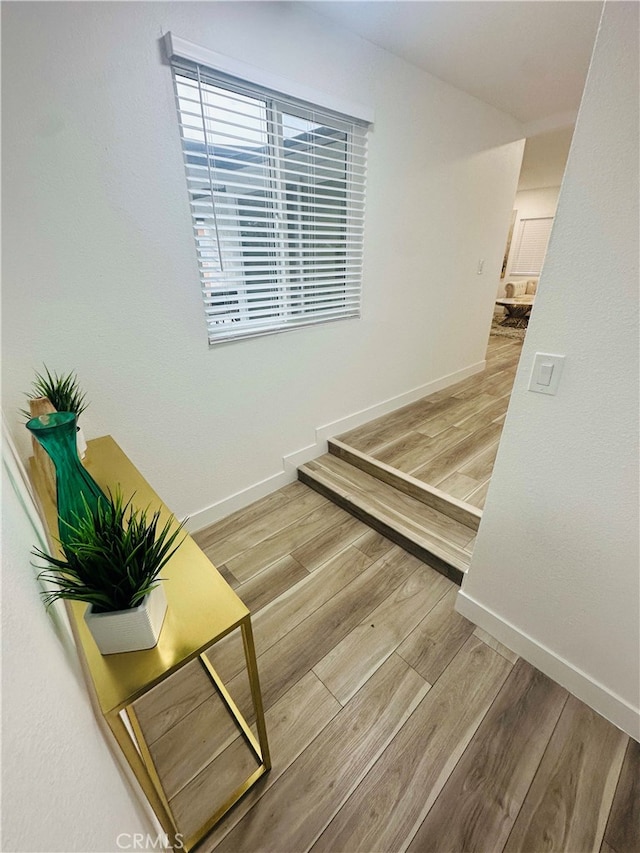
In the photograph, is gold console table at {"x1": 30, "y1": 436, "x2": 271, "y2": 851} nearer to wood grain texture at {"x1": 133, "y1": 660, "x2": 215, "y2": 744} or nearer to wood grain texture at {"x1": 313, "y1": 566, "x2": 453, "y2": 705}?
wood grain texture at {"x1": 133, "y1": 660, "x2": 215, "y2": 744}

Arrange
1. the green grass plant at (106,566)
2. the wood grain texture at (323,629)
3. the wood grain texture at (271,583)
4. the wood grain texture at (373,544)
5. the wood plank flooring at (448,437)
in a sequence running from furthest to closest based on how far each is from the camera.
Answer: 1. the wood plank flooring at (448,437)
2. the wood grain texture at (373,544)
3. the wood grain texture at (271,583)
4. the wood grain texture at (323,629)
5. the green grass plant at (106,566)

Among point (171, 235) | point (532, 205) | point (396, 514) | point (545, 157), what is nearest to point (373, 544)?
point (396, 514)

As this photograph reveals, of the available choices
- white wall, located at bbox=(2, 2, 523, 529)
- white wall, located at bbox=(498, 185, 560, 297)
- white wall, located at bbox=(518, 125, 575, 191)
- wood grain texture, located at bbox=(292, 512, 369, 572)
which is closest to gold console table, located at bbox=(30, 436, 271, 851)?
white wall, located at bbox=(2, 2, 523, 529)

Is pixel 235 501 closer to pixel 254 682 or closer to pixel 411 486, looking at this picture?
pixel 411 486

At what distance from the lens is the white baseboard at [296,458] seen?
79.9 inches

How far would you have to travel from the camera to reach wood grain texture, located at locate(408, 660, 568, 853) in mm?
951

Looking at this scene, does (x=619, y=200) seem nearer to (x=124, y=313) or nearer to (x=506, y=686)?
(x=506, y=686)

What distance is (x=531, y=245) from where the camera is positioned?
7297mm

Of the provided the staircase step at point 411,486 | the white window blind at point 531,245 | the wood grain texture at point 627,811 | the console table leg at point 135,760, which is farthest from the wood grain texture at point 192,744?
the white window blind at point 531,245

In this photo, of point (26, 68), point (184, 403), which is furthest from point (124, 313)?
point (26, 68)

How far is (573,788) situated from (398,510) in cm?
114

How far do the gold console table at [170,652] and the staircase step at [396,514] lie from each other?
102 centimetres

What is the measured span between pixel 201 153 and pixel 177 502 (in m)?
1.61

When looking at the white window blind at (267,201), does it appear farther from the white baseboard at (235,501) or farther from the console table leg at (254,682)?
the console table leg at (254,682)
